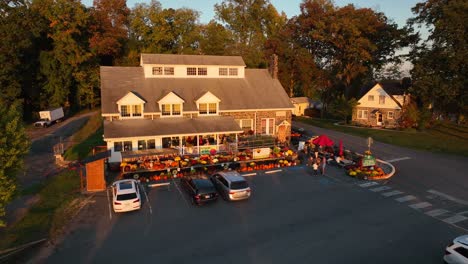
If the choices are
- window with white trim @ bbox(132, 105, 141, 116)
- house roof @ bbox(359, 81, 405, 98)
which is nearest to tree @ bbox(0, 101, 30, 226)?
window with white trim @ bbox(132, 105, 141, 116)

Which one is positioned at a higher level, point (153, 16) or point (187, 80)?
point (153, 16)

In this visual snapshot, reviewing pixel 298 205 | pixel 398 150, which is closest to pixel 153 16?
pixel 398 150

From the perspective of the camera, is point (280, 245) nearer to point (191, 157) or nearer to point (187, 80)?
point (191, 157)

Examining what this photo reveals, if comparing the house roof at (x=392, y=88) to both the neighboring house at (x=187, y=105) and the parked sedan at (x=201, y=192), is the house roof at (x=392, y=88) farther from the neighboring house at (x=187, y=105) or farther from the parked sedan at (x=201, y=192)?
the parked sedan at (x=201, y=192)

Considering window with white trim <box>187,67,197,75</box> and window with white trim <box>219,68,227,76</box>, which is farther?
window with white trim <box>219,68,227,76</box>

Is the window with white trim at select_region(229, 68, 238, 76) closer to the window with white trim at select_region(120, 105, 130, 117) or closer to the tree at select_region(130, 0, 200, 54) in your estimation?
the window with white trim at select_region(120, 105, 130, 117)
